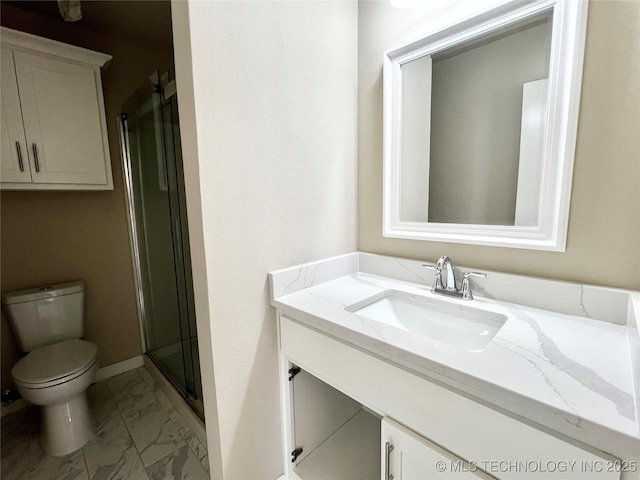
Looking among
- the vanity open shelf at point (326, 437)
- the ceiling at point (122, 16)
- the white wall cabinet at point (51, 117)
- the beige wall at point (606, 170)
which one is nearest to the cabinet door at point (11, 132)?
the white wall cabinet at point (51, 117)

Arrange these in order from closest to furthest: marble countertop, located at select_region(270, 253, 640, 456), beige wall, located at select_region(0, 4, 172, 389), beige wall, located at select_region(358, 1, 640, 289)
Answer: marble countertop, located at select_region(270, 253, 640, 456)
beige wall, located at select_region(358, 1, 640, 289)
beige wall, located at select_region(0, 4, 172, 389)

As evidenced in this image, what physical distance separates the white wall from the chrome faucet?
47cm

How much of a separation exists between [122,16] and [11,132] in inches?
35.6

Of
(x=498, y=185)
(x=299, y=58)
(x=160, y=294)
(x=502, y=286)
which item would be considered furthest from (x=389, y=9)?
(x=160, y=294)

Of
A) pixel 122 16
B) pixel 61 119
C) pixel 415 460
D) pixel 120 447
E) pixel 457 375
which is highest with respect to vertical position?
pixel 122 16

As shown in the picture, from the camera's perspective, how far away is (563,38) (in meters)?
0.80

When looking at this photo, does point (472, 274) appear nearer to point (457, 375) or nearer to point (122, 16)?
point (457, 375)

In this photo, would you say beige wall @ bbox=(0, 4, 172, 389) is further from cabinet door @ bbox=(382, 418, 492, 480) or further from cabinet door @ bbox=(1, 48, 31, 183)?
cabinet door @ bbox=(382, 418, 492, 480)

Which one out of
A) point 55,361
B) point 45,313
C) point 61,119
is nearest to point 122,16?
point 61,119

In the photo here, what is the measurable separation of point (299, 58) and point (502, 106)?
75 centimetres

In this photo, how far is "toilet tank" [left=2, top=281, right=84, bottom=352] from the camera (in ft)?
5.04

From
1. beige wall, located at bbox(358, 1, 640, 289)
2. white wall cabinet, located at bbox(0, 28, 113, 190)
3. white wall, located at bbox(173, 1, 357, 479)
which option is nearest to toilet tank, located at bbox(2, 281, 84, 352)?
white wall cabinet, located at bbox(0, 28, 113, 190)

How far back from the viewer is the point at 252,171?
943mm

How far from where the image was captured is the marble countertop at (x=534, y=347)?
1.57 feet
